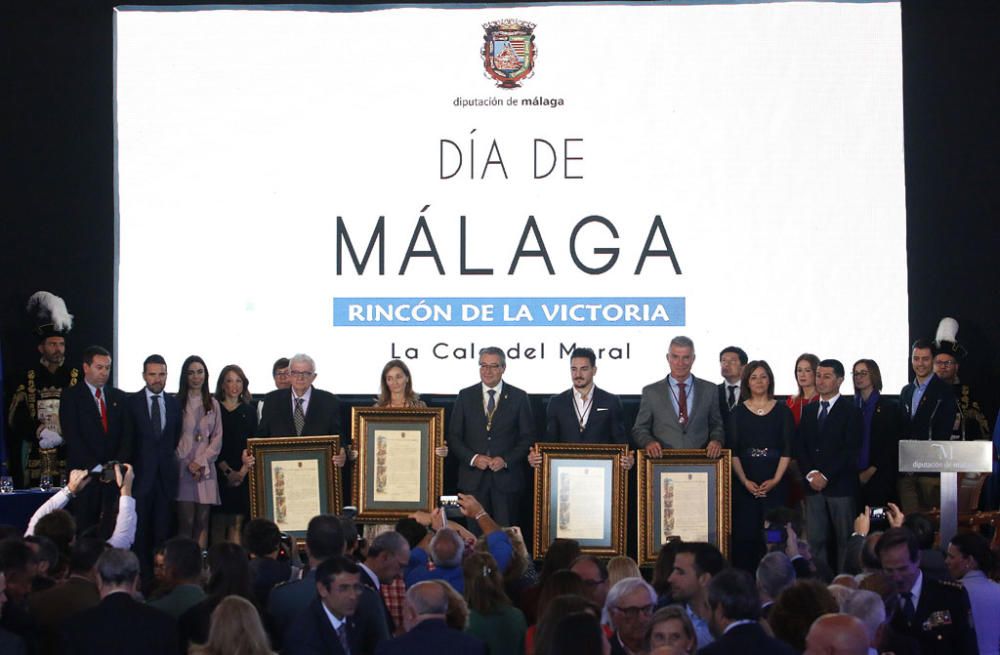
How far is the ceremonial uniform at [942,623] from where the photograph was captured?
21.1 ft

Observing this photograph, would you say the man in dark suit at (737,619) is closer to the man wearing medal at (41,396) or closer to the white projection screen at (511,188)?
the white projection screen at (511,188)

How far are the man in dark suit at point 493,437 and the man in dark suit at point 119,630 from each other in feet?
15.4

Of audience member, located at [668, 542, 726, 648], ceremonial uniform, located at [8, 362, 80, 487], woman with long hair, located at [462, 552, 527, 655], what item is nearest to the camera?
woman with long hair, located at [462, 552, 527, 655]

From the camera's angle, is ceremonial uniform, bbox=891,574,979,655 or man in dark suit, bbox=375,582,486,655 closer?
man in dark suit, bbox=375,582,486,655

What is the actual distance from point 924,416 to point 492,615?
18.1ft

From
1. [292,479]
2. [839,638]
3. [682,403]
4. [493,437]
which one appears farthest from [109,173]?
[839,638]

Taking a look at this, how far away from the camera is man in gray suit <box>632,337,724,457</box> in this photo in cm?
1027

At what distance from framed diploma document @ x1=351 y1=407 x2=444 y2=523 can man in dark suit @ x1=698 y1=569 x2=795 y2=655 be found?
4.54 metres

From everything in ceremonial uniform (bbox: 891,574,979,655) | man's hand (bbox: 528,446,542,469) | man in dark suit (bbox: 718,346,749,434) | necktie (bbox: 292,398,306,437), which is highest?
man in dark suit (bbox: 718,346,749,434)

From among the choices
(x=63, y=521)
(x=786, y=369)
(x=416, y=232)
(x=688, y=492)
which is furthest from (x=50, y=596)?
(x=786, y=369)

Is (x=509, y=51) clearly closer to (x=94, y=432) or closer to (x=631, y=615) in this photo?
(x=94, y=432)

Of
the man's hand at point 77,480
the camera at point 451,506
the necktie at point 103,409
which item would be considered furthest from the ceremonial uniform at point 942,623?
the necktie at point 103,409

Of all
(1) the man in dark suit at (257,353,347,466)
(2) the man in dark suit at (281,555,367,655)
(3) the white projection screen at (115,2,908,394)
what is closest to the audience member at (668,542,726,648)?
(2) the man in dark suit at (281,555,367,655)

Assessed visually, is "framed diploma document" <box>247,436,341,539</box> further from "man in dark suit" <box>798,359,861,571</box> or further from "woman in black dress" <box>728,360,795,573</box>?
"man in dark suit" <box>798,359,861,571</box>
